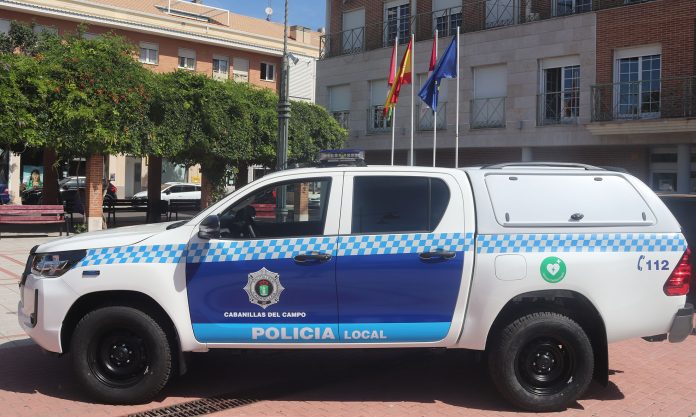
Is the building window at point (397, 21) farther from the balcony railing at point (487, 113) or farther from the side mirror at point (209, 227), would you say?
the side mirror at point (209, 227)

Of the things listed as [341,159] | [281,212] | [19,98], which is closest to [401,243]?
[341,159]

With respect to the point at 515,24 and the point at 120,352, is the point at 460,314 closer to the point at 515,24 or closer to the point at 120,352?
the point at 120,352

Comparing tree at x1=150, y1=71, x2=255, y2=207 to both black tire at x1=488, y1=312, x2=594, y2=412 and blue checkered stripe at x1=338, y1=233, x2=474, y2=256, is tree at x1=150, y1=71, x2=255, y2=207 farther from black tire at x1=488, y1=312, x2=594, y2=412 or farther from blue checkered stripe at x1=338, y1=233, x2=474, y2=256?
black tire at x1=488, y1=312, x2=594, y2=412

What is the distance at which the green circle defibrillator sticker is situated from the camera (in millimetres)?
5156

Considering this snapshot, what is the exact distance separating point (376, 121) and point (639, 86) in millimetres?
9927

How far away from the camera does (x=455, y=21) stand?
2384 centimetres

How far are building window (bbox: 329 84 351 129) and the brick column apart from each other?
444 inches

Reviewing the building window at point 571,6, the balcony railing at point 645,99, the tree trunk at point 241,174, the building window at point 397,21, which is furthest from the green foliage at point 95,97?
the balcony railing at point 645,99

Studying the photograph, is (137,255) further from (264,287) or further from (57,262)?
(264,287)

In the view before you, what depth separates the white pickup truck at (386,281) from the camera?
5.11m

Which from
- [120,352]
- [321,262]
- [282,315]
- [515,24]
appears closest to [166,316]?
[120,352]

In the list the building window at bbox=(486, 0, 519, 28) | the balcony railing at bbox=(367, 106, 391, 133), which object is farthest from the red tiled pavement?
the balcony railing at bbox=(367, 106, 391, 133)

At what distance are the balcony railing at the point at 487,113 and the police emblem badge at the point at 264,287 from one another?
18.6 meters

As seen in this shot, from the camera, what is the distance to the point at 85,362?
520cm
